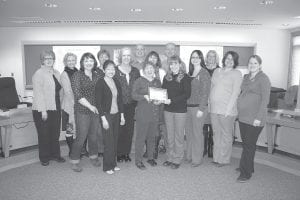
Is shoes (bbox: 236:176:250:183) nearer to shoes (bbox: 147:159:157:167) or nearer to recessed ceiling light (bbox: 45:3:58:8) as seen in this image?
shoes (bbox: 147:159:157:167)

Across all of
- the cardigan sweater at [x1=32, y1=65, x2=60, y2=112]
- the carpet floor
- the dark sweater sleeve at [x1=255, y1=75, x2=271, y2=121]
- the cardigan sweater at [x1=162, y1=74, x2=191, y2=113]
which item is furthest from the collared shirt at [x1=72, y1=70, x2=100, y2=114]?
the dark sweater sleeve at [x1=255, y1=75, x2=271, y2=121]

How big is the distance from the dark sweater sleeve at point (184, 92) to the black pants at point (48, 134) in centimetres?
168

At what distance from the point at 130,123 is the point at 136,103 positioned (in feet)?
0.97

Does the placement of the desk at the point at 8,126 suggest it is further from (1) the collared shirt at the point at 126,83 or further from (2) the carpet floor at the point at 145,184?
(1) the collared shirt at the point at 126,83

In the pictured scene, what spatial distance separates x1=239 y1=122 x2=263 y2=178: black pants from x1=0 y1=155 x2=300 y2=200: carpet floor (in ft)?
0.49

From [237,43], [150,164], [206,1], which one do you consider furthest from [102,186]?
[237,43]

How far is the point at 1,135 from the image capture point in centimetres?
377

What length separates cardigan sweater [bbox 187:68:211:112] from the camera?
3.20 meters

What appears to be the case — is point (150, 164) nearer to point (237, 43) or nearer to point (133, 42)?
point (133, 42)

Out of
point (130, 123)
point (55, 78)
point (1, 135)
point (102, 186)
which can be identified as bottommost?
point (102, 186)

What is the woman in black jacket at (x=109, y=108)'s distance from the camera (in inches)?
118

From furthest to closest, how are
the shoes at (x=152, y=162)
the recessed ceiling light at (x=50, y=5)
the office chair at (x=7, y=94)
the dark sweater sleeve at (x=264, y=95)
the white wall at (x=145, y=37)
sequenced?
the white wall at (x=145, y=37) → the office chair at (x=7, y=94) → the recessed ceiling light at (x=50, y=5) → the shoes at (x=152, y=162) → the dark sweater sleeve at (x=264, y=95)

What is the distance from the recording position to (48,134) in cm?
352

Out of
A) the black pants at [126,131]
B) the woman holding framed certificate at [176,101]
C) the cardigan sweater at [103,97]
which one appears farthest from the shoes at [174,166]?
the cardigan sweater at [103,97]
